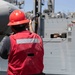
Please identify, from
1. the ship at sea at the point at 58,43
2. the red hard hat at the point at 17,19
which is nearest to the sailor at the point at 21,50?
the red hard hat at the point at 17,19

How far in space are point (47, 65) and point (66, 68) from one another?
4.67 feet

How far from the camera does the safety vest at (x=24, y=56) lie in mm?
3627

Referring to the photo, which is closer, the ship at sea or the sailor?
the sailor

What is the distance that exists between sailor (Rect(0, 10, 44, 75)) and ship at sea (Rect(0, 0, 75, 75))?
17.1 m

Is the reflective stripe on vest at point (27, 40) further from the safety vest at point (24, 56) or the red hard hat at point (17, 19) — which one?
the red hard hat at point (17, 19)

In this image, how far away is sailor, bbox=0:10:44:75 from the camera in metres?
3.62

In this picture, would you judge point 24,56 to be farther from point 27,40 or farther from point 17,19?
point 17,19

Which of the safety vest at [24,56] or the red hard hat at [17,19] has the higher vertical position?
the red hard hat at [17,19]

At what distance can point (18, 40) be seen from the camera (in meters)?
3.64

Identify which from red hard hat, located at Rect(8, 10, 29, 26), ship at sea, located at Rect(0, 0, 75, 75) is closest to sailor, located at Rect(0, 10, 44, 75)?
red hard hat, located at Rect(8, 10, 29, 26)

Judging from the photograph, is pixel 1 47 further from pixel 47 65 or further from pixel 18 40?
pixel 47 65

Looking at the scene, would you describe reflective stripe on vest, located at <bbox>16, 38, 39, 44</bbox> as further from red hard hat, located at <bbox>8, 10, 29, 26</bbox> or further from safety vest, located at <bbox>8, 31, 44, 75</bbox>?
red hard hat, located at <bbox>8, 10, 29, 26</bbox>

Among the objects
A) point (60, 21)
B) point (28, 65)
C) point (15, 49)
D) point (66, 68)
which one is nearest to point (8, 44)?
point (15, 49)

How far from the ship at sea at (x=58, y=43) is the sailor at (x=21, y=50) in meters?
17.1
